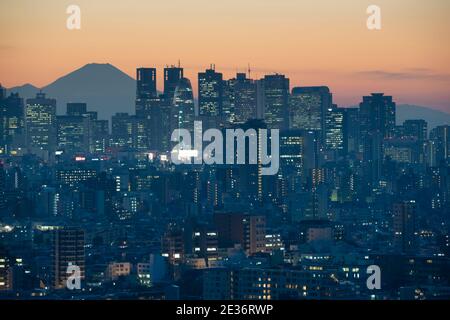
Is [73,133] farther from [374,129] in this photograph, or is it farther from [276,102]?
[374,129]

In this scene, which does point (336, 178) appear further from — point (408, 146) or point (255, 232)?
point (255, 232)

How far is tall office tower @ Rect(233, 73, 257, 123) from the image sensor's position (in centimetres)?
2169

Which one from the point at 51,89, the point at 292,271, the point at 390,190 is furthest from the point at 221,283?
the point at 51,89

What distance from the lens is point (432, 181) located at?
19.2 meters

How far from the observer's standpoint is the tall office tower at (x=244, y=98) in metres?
21.7

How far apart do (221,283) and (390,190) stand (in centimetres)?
948

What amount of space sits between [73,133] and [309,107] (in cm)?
455

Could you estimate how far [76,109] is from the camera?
2211 cm

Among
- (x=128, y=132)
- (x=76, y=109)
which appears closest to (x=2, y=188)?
(x=76, y=109)

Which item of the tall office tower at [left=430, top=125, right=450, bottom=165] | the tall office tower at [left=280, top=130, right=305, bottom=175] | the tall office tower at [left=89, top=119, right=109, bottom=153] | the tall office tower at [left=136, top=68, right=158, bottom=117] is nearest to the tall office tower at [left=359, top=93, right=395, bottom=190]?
the tall office tower at [left=430, top=125, right=450, bottom=165]

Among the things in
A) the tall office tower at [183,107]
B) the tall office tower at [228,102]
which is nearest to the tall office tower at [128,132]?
the tall office tower at [183,107]

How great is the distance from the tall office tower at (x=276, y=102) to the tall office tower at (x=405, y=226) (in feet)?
15.0

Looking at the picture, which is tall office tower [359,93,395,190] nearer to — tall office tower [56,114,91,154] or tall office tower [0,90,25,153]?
tall office tower [56,114,91,154]
